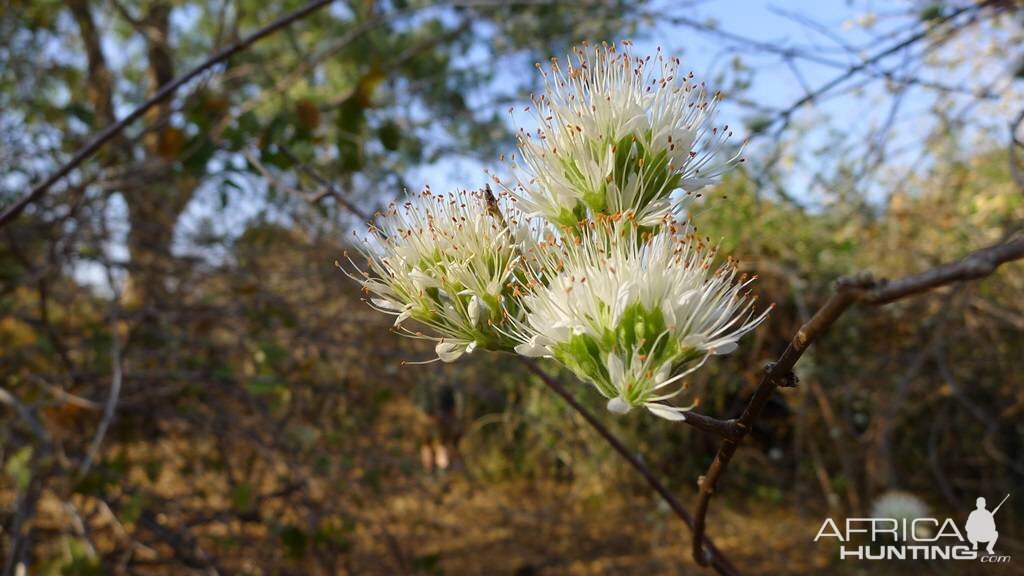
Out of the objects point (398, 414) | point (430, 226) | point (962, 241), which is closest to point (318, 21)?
point (398, 414)

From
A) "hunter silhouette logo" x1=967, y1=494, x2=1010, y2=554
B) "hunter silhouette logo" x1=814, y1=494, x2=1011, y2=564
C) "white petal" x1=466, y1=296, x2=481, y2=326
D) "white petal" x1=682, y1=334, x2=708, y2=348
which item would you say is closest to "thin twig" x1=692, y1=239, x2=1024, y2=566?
"white petal" x1=682, y1=334, x2=708, y2=348

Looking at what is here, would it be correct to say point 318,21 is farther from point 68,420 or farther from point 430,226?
point 430,226

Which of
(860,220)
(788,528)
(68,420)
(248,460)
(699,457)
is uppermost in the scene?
(860,220)

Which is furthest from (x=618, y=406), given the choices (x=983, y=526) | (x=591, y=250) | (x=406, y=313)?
(x=983, y=526)

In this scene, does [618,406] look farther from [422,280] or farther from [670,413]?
[422,280]

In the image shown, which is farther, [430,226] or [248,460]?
[248,460]
